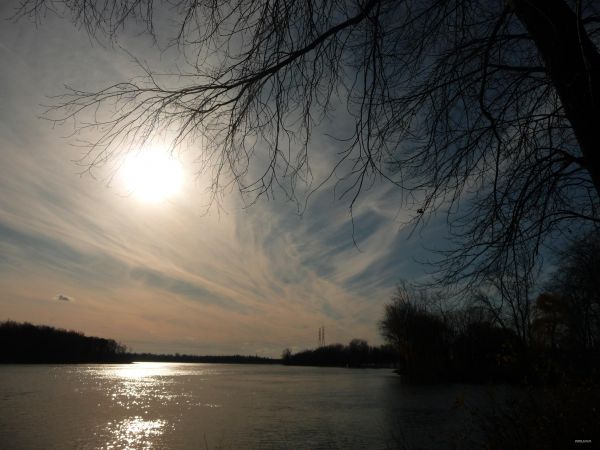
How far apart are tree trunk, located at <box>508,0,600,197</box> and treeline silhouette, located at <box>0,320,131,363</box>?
124940 mm

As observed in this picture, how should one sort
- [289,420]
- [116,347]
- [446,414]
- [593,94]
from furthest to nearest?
[116,347]
[446,414]
[289,420]
[593,94]

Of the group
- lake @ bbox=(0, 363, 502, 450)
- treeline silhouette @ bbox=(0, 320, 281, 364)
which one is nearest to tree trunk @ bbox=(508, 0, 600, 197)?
lake @ bbox=(0, 363, 502, 450)

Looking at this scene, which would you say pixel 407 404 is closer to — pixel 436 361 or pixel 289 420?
pixel 289 420

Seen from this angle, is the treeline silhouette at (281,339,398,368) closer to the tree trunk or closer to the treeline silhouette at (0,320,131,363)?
the treeline silhouette at (0,320,131,363)

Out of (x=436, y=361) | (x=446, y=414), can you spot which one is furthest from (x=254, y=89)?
(x=436, y=361)

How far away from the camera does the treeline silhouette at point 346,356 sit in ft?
434

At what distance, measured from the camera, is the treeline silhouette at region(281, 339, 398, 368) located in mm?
132375

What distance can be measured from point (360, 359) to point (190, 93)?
140474 millimetres

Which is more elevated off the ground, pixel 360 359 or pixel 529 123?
pixel 360 359

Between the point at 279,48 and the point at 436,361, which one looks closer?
the point at 279,48

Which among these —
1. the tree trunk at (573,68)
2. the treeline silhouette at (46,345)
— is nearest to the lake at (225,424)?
the tree trunk at (573,68)

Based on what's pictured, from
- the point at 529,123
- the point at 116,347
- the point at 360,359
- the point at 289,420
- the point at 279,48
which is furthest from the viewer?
the point at 116,347

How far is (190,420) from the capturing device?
17609 millimetres

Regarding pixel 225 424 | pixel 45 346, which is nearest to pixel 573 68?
pixel 225 424
